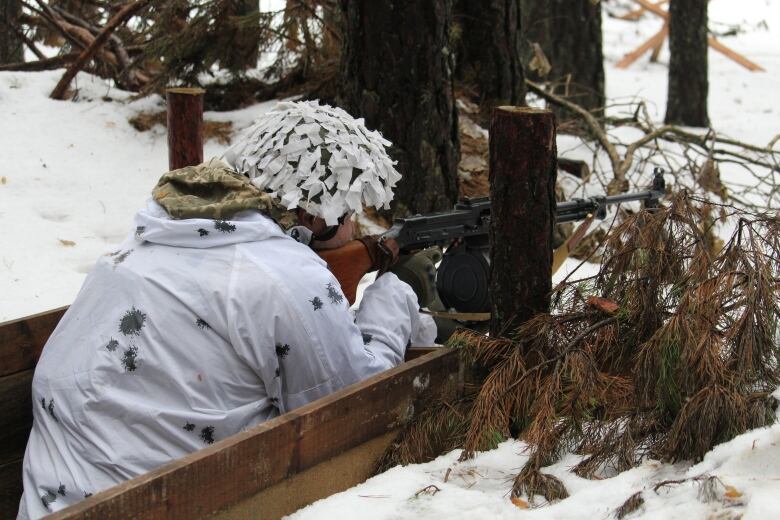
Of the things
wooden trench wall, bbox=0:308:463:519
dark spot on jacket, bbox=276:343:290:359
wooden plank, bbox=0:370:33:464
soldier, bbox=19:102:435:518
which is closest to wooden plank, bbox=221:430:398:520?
wooden trench wall, bbox=0:308:463:519

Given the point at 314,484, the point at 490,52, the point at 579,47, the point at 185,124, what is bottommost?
the point at 314,484

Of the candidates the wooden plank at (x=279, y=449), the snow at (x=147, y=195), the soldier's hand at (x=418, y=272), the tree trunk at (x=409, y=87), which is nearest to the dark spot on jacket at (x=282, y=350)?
the wooden plank at (x=279, y=449)

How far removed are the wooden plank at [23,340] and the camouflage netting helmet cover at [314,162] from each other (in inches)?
29.1

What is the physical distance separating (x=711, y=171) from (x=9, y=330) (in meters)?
4.61

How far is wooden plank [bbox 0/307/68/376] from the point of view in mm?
2834

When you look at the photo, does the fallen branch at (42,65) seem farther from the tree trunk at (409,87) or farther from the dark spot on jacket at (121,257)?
the dark spot on jacket at (121,257)

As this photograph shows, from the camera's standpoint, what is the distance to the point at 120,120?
6.42 meters

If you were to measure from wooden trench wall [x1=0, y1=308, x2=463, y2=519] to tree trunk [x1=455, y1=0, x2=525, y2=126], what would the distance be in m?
3.47

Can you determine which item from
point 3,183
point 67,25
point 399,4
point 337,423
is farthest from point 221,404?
point 67,25

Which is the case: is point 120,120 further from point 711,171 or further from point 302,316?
point 302,316

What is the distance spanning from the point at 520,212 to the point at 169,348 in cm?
112

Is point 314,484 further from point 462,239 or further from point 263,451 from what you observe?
point 462,239

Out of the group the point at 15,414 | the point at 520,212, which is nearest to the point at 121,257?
the point at 15,414

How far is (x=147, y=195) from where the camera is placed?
582 cm
